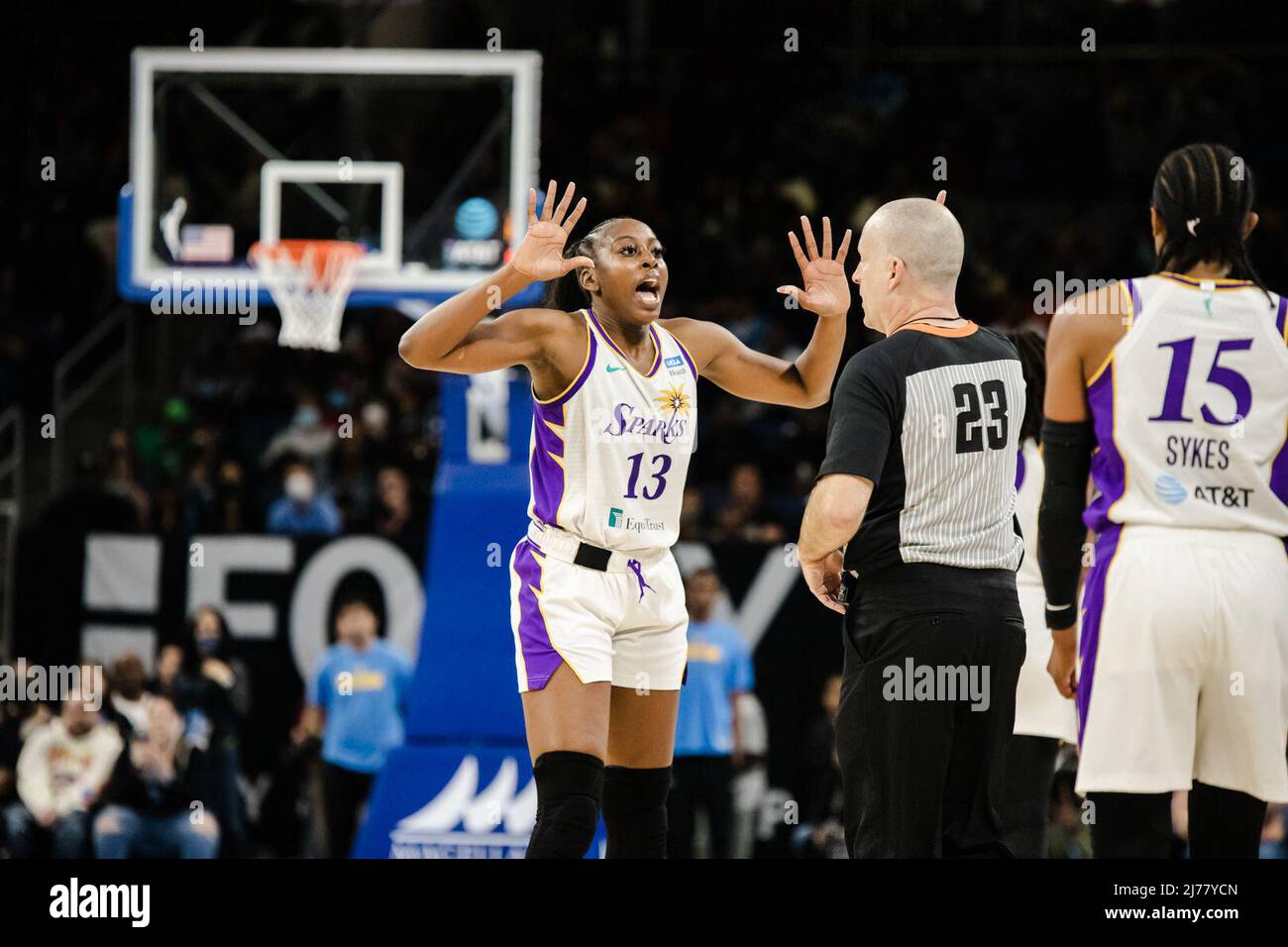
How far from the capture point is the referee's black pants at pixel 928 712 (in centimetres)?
443

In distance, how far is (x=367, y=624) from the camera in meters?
11.3

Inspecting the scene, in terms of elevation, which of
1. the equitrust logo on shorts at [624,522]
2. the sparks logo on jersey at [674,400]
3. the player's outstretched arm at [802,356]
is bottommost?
the equitrust logo on shorts at [624,522]

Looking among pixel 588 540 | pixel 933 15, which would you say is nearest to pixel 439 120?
pixel 933 15

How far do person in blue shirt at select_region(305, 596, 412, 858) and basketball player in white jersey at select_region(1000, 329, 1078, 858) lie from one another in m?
6.03

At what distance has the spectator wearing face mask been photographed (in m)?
13.2

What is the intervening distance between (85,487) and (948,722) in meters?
10.7

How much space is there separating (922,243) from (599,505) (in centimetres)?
129

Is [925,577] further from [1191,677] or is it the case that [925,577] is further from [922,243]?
[922,243]

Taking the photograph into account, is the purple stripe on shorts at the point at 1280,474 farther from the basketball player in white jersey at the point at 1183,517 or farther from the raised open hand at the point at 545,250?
the raised open hand at the point at 545,250

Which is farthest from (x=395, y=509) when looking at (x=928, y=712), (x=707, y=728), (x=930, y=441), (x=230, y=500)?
(x=928, y=712)

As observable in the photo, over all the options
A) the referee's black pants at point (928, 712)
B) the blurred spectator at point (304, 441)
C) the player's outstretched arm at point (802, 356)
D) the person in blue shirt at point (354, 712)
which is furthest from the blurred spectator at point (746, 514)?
the referee's black pants at point (928, 712)

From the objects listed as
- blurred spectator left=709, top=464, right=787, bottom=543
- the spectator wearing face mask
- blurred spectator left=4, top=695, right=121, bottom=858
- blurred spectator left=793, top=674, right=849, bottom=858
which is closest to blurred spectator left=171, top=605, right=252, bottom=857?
blurred spectator left=4, top=695, right=121, bottom=858

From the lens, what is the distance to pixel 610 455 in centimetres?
520

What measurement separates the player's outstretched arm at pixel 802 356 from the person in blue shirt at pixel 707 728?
4.80 meters
